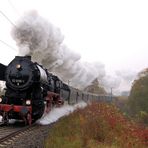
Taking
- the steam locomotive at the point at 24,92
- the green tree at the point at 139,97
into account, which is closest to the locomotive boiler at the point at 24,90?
the steam locomotive at the point at 24,92

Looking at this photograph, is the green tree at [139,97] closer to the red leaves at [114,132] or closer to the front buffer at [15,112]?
the front buffer at [15,112]

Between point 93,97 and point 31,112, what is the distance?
91.8ft

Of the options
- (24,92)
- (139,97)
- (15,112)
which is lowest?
(15,112)

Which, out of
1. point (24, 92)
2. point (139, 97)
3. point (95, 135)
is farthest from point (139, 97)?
point (95, 135)

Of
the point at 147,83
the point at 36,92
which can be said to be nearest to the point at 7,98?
the point at 36,92

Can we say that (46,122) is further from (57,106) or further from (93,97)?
(93,97)

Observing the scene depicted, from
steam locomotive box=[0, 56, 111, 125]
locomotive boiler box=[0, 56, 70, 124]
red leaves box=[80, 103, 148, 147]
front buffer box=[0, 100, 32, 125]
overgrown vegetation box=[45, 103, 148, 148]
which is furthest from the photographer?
locomotive boiler box=[0, 56, 70, 124]

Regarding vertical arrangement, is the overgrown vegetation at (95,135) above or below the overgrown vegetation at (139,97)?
below

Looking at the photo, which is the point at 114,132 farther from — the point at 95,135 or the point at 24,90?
the point at 24,90

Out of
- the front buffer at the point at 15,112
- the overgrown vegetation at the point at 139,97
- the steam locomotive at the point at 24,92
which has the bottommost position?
the front buffer at the point at 15,112

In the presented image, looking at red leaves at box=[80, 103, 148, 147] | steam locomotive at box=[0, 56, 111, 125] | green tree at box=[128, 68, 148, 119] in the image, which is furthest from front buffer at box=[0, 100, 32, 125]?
green tree at box=[128, 68, 148, 119]

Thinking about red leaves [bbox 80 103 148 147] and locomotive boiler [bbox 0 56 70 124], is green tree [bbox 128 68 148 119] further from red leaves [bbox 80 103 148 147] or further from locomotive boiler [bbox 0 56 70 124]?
red leaves [bbox 80 103 148 147]

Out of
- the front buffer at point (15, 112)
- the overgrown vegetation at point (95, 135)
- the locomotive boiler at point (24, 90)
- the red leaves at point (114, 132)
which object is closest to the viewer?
the overgrown vegetation at point (95, 135)

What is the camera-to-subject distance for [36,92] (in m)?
16.4
